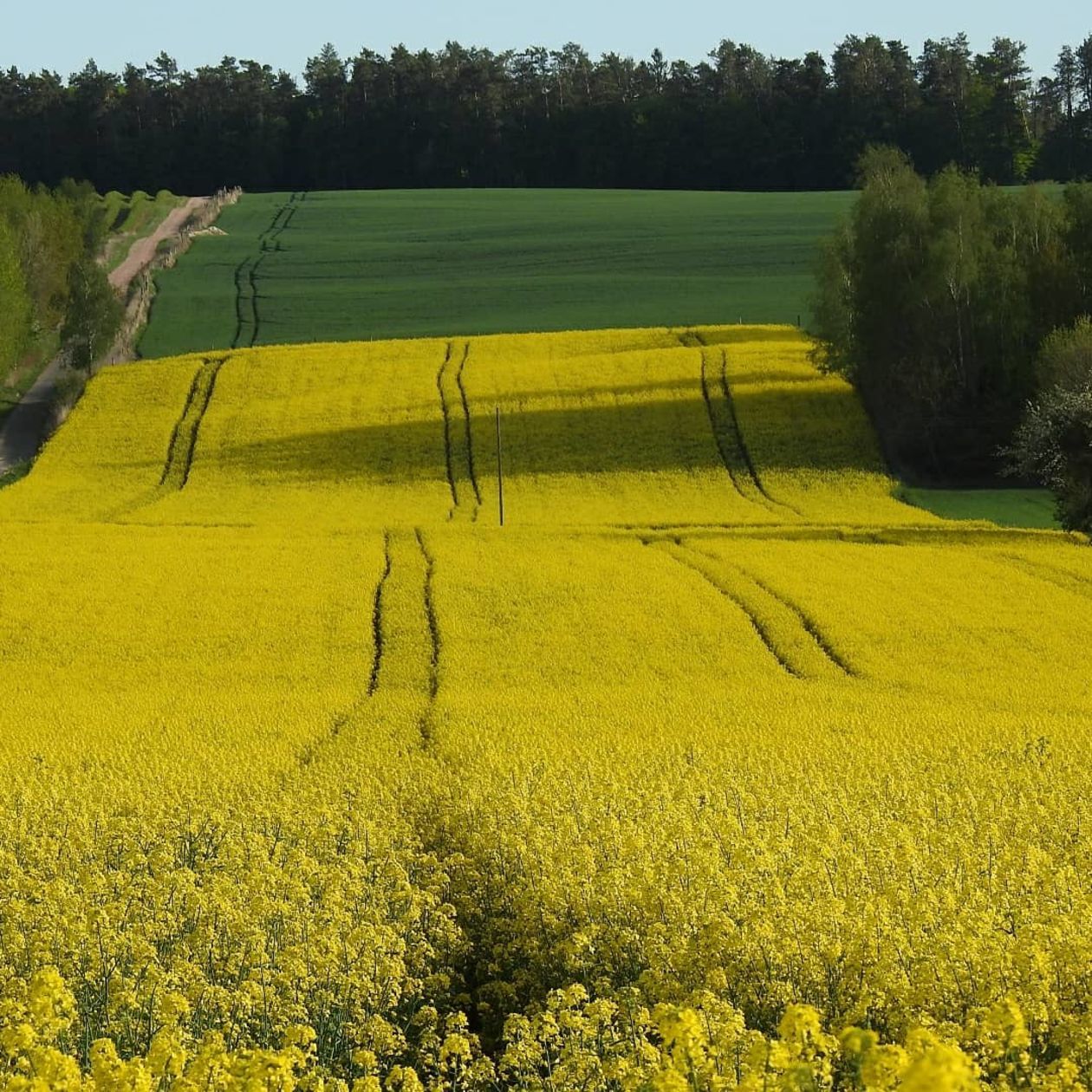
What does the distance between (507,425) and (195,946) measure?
5360 centimetres

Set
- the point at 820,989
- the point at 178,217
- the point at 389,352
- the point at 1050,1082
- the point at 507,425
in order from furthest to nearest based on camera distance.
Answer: the point at 178,217 → the point at 389,352 → the point at 507,425 → the point at 820,989 → the point at 1050,1082

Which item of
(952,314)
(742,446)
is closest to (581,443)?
(742,446)

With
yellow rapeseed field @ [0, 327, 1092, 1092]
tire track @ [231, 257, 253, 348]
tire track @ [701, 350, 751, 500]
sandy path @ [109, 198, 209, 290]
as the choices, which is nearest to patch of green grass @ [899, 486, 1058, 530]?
yellow rapeseed field @ [0, 327, 1092, 1092]

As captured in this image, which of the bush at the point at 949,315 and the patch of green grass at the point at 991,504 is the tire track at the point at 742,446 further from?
the patch of green grass at the point at 991,504

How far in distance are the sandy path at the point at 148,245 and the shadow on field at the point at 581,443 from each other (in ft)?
126

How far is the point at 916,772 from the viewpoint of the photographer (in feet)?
79.2

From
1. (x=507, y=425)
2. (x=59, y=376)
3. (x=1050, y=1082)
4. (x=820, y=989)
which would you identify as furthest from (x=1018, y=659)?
(x=59, y=376)

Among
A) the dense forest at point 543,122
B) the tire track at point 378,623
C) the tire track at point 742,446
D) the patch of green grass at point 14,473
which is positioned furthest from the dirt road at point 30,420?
the dense forest at point 543,122

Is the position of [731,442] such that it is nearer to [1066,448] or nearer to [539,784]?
[1066,448]

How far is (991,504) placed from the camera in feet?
195

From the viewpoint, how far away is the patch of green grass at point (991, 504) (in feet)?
186

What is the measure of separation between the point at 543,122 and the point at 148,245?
6112 cm

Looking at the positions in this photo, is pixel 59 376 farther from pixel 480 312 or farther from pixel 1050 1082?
pixel 1050 1082

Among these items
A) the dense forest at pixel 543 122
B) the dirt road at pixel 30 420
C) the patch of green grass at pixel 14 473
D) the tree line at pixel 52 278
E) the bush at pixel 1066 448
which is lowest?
the patch of green grass at pixel 14 473
